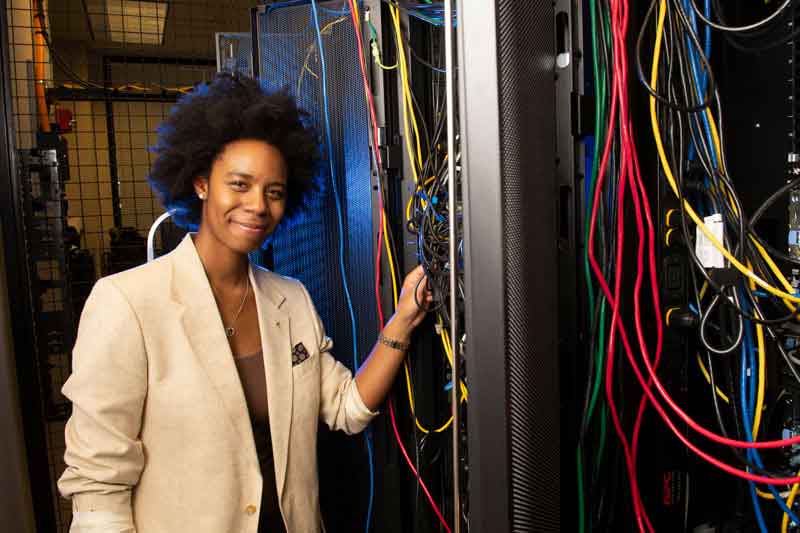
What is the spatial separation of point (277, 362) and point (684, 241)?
851mm

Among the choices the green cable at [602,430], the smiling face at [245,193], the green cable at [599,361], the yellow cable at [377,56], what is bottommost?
the green cable at [602,430]

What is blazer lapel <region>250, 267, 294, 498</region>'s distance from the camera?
120 centimetres

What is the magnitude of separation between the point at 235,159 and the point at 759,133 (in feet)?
3.29

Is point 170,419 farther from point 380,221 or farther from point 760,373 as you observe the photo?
point 760,373

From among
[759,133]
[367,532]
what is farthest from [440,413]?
[759,133]

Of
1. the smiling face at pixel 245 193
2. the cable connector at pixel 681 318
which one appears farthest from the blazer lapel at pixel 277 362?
the cable connector at pixel 681 318

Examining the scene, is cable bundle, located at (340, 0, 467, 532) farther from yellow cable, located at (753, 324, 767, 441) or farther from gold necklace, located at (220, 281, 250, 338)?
yellow cable, located at (753, 324, 767, 441)

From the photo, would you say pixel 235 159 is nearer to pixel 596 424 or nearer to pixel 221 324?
pixel 221 324

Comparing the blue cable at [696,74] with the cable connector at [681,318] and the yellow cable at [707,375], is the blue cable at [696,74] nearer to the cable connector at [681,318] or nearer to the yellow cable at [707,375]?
the cable connector at [681,318]

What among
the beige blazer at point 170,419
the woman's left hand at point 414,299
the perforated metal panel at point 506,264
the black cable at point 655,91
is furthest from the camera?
the woman's left hand at point 414,299

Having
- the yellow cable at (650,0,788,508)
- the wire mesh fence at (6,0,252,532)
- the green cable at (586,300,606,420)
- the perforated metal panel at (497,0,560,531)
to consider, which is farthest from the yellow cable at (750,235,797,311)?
the wire mesh fence at (6,0,252,532)

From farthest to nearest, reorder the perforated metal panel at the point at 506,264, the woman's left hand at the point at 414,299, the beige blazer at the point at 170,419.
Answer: the woman's left hand at the point at 414,299, the beige blazer at the point at 170,419, the perforated metal panel at the point at 506,264

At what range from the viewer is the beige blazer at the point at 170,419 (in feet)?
3.45

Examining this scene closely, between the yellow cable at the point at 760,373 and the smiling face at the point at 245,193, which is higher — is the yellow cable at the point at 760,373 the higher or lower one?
the lower one
